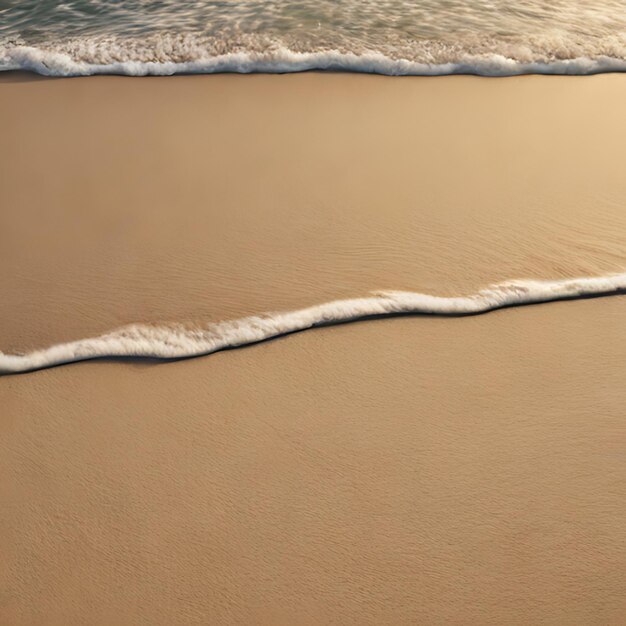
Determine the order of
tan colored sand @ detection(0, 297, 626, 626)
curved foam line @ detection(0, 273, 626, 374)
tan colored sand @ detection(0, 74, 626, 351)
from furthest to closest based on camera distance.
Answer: tan colored sand @ detection(0, 74, 626, 351) → curved foam line @ detection(0, 273, 626, 374) → tan colored sand @ detection(0, 297, 626, 626)

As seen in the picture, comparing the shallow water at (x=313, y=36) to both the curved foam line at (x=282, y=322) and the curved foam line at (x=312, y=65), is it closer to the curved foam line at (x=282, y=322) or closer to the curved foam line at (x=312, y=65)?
the curved foam line at (x=312, y=65)

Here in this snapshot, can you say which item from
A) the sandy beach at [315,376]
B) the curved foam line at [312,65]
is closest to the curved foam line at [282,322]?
the sandy beach at [315,376]

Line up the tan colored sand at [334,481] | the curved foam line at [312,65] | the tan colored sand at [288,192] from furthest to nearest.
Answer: the curved foam line at [312,65] < the tan colored sand at [288,192] < the tan colored sand at [334,481]

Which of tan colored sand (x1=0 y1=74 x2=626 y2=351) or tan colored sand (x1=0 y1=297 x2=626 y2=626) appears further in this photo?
tan colored sand (x1=0 y1=74 x2=626 y2=351)

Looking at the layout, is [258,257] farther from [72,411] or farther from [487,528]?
[487,528]

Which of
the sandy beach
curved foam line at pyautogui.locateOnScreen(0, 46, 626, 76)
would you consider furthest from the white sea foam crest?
the sandy beach

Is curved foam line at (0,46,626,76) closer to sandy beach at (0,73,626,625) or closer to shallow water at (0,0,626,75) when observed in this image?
shallow water at (0,0,626,75)

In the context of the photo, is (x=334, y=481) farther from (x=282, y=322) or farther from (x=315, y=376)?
(x=282, y=322)

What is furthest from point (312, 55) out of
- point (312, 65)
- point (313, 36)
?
point (313, 36)
